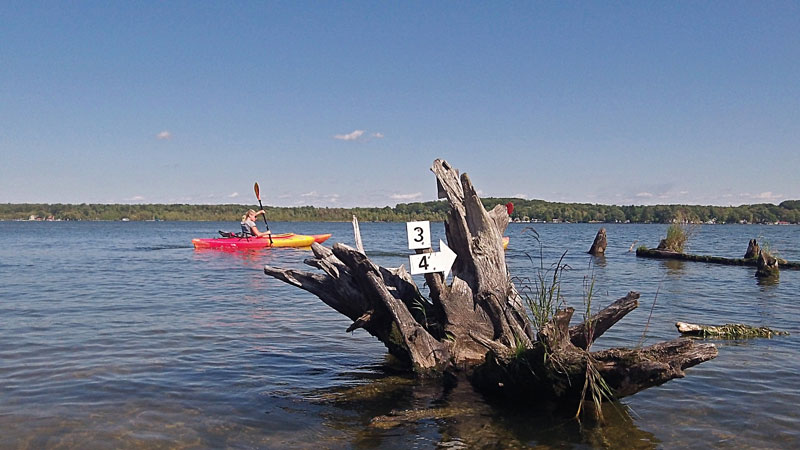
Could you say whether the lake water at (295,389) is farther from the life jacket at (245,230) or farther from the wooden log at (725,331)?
the life jacket at (245,230)

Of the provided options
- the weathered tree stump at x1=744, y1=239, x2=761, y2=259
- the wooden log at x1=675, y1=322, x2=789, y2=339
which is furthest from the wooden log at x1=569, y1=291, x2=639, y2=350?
the weathered tree stump at x1=744, y1=239, x2=761, y2=259

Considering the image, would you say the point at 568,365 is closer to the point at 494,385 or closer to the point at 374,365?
the point at 494,385

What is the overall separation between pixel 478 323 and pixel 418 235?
5.15 ft

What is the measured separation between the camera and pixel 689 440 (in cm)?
649

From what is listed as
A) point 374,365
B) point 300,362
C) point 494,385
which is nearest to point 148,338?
point 300,362

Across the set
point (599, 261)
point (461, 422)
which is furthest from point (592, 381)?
point (599, 261)

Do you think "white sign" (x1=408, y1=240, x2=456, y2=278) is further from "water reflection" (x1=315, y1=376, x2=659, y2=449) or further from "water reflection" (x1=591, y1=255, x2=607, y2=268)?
"water reflection" (x1=591, y1=255, x2=607, y2=268)

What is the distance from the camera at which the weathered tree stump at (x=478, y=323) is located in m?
6.53

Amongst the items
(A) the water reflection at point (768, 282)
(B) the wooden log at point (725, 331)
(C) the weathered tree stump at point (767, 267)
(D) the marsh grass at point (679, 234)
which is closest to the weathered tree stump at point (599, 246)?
(D) the marsh grass at point (679, 234)

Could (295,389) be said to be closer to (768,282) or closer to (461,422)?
(461,422)

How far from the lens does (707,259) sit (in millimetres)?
27875

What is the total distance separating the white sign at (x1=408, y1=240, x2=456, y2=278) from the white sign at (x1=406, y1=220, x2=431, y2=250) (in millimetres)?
131

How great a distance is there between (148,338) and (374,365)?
470 centimetres

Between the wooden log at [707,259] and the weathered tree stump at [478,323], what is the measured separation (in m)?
20.5
